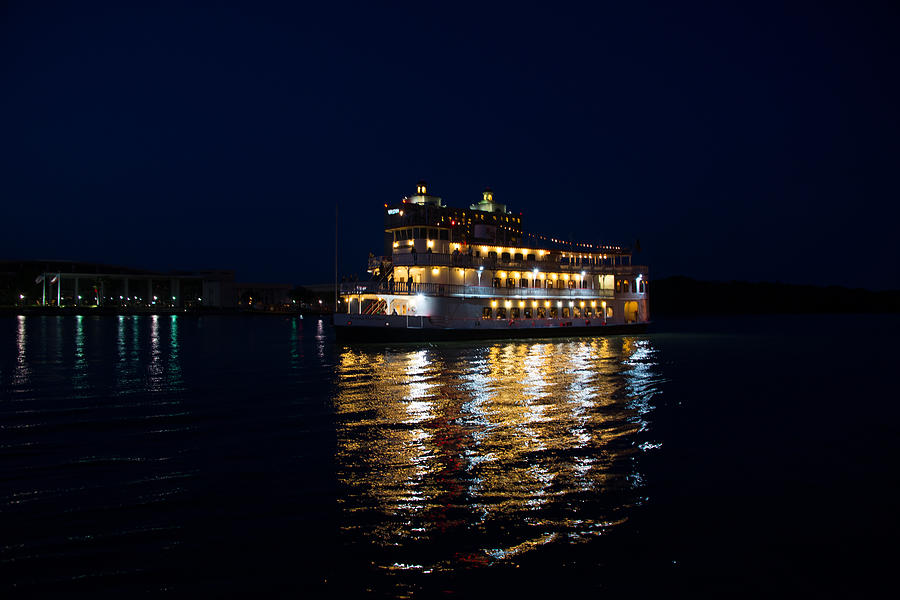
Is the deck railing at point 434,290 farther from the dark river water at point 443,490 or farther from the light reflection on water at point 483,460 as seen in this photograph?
the dark river water at point 443,490

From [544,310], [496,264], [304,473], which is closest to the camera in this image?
[304,473]

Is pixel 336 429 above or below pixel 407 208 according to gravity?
below

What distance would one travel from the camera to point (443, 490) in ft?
34.4

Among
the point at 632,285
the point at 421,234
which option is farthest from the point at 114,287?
the point at 632,285

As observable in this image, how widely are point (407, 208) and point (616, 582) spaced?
146 ft

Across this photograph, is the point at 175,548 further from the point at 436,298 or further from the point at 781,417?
the point at 436,298

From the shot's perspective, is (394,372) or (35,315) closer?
(394,372)

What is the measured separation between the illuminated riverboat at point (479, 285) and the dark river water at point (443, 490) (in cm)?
2276

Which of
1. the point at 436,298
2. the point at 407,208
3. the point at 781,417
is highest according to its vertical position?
the point at 407,208

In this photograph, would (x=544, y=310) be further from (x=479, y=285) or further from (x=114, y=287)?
(x=114, y=287)

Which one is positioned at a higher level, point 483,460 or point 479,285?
point 479,285

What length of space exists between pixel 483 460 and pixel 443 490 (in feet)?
6.76

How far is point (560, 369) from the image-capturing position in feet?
94.4

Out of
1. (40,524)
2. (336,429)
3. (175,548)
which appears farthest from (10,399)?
(175,548)
